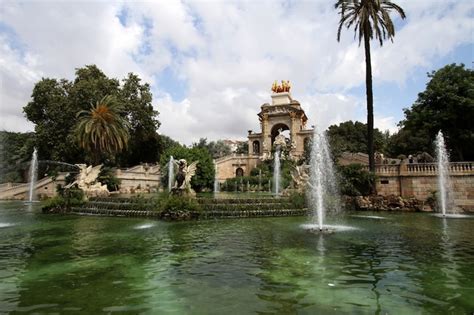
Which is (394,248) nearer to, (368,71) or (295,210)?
(295,210)

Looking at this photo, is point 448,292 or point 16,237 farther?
point 16,237

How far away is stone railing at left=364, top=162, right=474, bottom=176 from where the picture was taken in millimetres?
21578

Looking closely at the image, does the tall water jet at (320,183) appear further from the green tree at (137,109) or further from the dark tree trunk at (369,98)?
the green tree at (137,109)

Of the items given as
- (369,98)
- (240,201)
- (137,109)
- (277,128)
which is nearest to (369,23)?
(369,98)

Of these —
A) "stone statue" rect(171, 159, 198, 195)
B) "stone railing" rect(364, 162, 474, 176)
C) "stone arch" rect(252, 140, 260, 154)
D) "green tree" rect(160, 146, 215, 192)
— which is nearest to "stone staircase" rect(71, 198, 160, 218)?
"stone statue" rect(171, 159, 198, 195)

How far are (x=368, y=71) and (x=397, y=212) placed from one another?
424 inches

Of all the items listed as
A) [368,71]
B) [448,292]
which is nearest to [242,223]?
[448,292]

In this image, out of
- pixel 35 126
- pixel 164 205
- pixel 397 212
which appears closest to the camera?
pixel 164 205

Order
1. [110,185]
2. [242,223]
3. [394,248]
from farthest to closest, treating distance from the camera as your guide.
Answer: [110,185], [242,223], [394,248]

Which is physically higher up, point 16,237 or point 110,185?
point 110,185

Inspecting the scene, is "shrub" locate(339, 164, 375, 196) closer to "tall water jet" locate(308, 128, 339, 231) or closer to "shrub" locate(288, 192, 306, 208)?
"tall water jet" locate(308, 128, 339, 231)

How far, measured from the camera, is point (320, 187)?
16.1m

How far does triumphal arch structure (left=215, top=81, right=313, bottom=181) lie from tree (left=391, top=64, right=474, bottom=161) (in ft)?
91.5

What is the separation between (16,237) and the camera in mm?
12016
